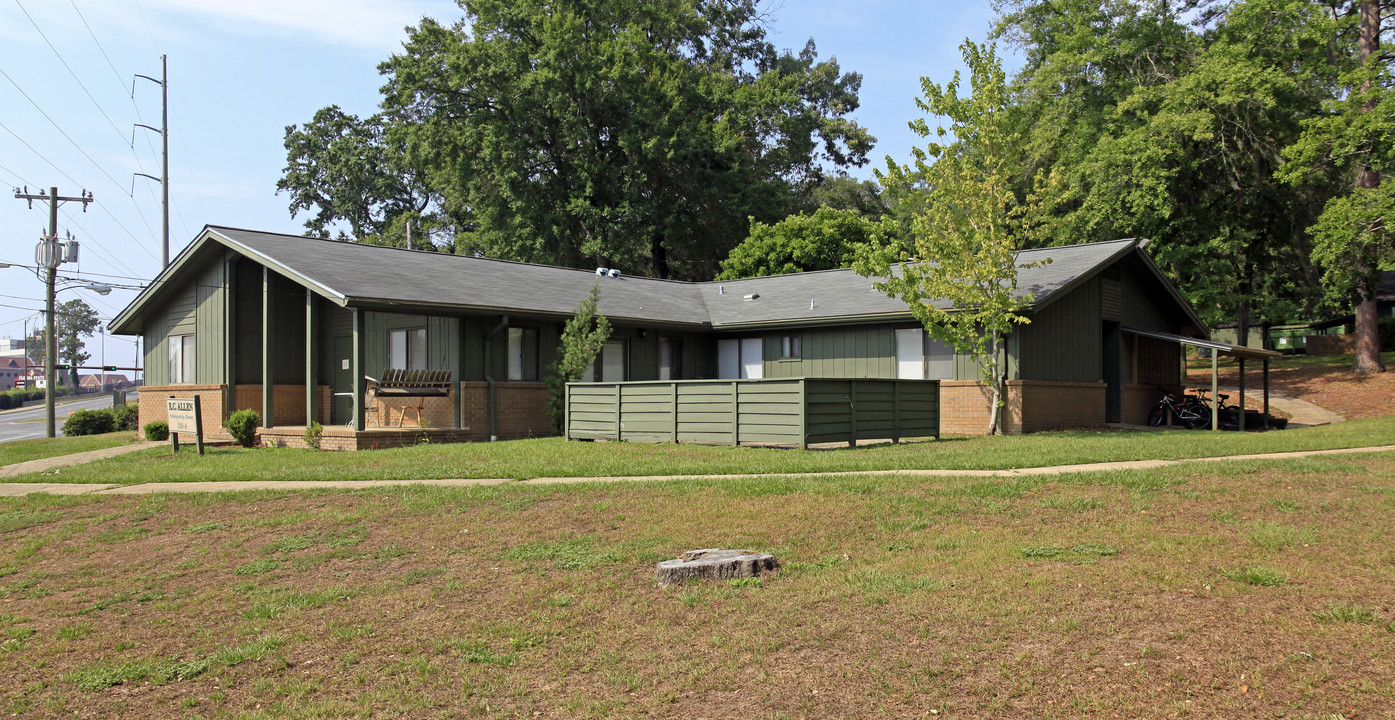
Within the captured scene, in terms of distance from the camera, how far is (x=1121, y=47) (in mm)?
32844

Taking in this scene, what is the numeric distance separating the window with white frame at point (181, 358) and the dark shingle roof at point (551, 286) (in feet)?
4.33

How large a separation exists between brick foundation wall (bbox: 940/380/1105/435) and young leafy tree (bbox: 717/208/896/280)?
15.5m

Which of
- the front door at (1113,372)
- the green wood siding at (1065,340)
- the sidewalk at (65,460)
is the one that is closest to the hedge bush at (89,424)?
the sidewalk at (65,460)

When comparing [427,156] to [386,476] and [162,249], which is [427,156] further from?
[386,476]

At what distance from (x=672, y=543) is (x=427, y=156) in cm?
3451

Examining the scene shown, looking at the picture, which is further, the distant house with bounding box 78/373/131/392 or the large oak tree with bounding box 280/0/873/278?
the distant house with bounding box 78/373/131/392

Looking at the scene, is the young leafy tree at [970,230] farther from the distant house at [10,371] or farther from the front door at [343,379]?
the distant house at [10,371]

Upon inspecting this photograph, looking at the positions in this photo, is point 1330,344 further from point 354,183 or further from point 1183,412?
point 354,183

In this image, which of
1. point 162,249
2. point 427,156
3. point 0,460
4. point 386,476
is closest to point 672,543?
point 386,476

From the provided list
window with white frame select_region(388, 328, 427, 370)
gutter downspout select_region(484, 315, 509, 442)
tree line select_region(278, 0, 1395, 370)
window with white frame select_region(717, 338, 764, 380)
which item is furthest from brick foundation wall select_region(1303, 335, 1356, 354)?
window with white frame select_region(388, 328, 427, 370)

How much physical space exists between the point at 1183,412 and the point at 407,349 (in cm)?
1891

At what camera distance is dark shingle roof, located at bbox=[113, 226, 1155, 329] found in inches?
787

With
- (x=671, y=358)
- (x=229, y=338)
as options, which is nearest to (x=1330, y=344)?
(x=671, y=358)

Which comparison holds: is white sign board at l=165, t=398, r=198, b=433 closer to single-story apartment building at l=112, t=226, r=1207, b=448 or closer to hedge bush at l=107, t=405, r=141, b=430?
single-story apartment building at l=112, t=226, r=1207, b=448
